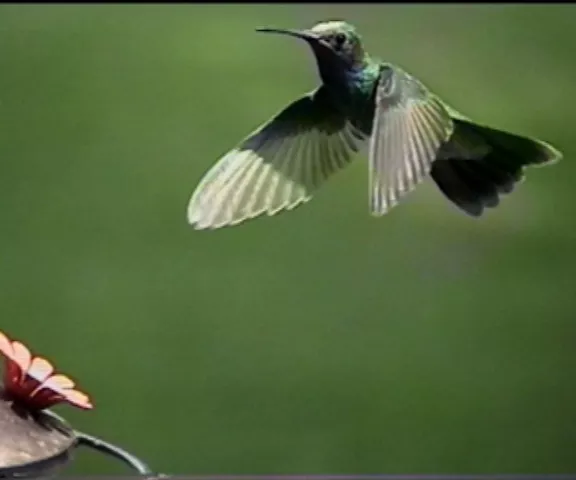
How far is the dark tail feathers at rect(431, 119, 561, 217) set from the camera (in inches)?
33.6

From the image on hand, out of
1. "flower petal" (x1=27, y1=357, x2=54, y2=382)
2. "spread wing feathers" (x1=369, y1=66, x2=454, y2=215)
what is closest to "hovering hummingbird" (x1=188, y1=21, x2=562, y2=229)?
"spread wing feathers" (x1=369, y1=66, x2=454, y2=215)

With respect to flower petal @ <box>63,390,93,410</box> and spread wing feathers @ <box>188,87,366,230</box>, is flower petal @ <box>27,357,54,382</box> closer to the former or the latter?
flower petal @ <box>63,390,93,410</box>

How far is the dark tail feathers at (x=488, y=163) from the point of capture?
33.6 inches

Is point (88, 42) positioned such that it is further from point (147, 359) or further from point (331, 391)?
point (331, 391)

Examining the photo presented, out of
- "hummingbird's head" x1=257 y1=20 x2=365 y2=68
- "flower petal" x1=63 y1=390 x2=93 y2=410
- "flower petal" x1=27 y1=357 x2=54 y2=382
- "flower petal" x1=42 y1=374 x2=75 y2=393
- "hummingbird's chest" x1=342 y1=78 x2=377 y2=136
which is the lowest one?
"flower petal" x1=63 y1=390 x2=93 y2=410

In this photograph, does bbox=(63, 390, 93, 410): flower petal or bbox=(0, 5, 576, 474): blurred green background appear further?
bbox=(0, 5, 576, 474): blurred green background

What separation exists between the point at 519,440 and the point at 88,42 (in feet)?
1.99

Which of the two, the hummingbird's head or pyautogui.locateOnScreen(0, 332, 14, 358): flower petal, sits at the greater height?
the hummingbird's head

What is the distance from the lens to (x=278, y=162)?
88cm

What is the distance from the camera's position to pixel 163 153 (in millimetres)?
1298

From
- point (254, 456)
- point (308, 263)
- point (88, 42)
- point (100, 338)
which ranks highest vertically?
point (88, 42)

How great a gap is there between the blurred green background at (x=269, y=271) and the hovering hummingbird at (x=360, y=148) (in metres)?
0.27

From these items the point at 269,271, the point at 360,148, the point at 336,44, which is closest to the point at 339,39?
the point at 336,44

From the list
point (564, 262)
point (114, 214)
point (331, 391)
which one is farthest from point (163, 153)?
point (564, 262)
